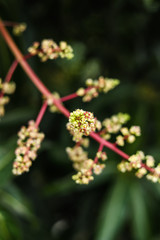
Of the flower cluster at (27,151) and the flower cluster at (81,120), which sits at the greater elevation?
the flower cluster at (27,151)

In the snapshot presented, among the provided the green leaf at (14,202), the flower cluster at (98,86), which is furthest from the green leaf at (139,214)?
the flower cluster at (98,86)

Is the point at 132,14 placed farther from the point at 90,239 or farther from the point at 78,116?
the point at 90,239

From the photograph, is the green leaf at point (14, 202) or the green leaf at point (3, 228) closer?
the green leaf at point (3, 228)

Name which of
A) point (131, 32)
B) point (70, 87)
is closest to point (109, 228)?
point (70, 87)

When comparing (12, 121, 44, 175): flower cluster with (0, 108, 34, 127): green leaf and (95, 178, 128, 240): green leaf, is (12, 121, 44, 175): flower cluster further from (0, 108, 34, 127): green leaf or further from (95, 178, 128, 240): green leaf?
(95, 178, 128, 240): green leaf

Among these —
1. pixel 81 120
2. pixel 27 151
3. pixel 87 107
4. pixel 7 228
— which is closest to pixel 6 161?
pixel 7 228

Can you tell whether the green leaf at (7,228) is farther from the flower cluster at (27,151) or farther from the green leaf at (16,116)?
the green leaf at (16,116)

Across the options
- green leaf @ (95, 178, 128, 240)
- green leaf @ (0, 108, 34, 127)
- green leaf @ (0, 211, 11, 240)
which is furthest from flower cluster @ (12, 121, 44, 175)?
green leaf @ (95, 178, 128, 240)
